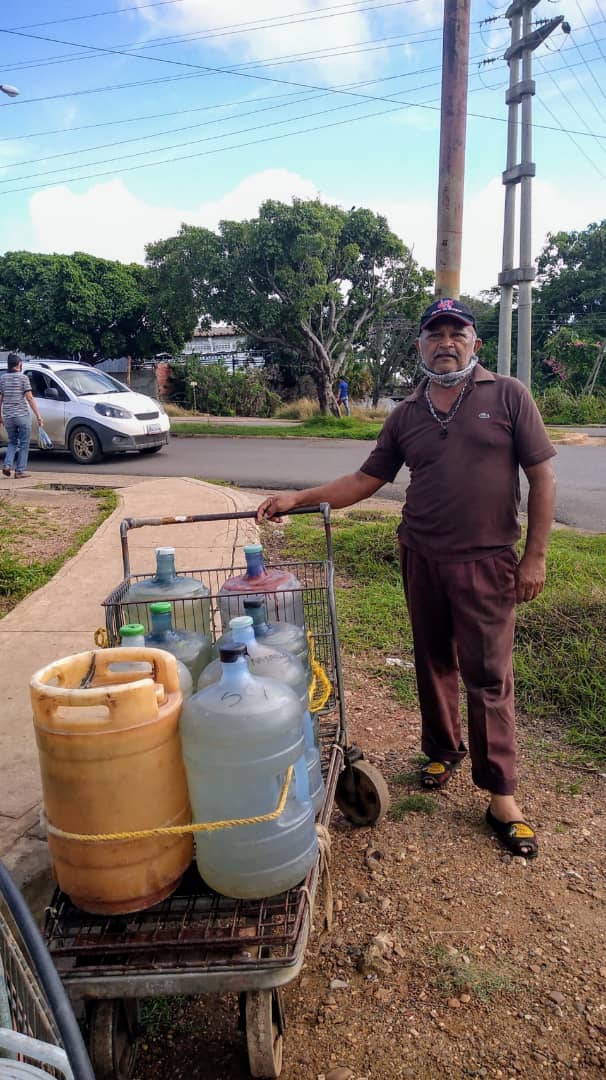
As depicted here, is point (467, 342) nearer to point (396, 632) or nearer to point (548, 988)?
point (548, 988)

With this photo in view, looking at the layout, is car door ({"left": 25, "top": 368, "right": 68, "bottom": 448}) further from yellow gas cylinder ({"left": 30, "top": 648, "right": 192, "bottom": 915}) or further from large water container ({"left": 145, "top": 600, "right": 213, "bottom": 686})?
yellow gas cylinder ({"left": 30, "top": 648, "right": 192, "bottom": 915})

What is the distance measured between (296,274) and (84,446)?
→ 34.4 feet

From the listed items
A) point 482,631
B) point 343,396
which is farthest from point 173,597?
point 343,396

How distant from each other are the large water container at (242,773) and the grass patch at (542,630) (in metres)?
2.22

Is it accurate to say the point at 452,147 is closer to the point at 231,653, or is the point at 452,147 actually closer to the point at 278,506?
the point at 278,506

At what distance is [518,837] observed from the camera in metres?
3.00

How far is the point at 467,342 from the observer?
305 cm

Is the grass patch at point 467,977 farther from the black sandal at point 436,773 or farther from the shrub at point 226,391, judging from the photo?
the shrub at point 226,391

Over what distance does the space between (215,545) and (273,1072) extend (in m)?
5.78

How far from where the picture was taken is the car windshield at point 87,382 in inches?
543

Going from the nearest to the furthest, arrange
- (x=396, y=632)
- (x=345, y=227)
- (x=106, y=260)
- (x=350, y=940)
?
(x=350, y=940) → (x=396, y=632) → (x=345, y=227) → (x=106, y=260)

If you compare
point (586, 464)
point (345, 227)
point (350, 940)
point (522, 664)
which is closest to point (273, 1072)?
point (350, 940)

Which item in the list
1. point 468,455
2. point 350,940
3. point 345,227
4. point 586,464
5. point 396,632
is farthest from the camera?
point 345,227

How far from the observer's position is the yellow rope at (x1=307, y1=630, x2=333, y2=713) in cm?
277
